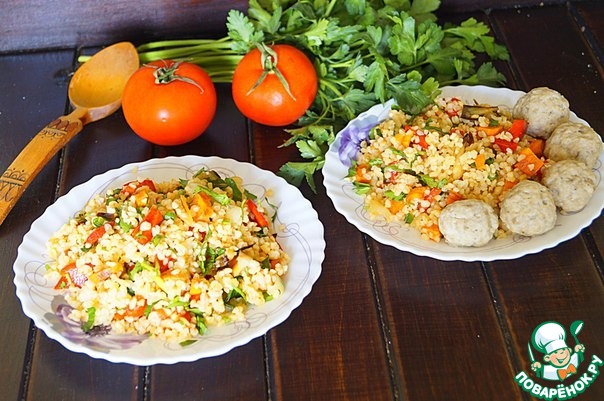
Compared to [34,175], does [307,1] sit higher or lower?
higher

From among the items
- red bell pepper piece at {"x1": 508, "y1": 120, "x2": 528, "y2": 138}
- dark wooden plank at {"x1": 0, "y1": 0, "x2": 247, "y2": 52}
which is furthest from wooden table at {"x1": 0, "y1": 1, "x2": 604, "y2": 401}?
dark wooden plank at {"x1": 0, "y1": 0, "x2": 247, "y2": 52}

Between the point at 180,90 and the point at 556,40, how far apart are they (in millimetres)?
937

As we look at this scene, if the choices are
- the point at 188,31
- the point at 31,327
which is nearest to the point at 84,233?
the point at 31,327

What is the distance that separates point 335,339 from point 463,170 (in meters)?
0.39

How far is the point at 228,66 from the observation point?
66.3 inches

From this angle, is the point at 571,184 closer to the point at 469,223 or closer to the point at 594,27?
the point at 469,223

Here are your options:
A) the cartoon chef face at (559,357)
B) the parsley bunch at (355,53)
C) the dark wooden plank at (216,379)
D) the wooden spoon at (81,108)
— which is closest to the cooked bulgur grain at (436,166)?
the parsley bunch at (355,53)

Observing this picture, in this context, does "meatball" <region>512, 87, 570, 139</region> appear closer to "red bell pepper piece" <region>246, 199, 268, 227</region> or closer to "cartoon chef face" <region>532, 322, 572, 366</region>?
"cartoon chef face" <region>532, 322, 572, 366</region>

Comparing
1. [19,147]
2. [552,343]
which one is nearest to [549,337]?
[552,343]

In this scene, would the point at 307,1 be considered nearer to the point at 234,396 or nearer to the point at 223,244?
the point at 223,244

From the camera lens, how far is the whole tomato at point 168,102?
1.44 meters

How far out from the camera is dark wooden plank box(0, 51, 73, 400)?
3.84ft

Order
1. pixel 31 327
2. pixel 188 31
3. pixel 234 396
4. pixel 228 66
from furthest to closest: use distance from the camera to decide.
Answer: pixel 188 31
pixel 228 66
pixel 31 327
pixel 234 396

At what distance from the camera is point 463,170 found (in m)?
1.30
